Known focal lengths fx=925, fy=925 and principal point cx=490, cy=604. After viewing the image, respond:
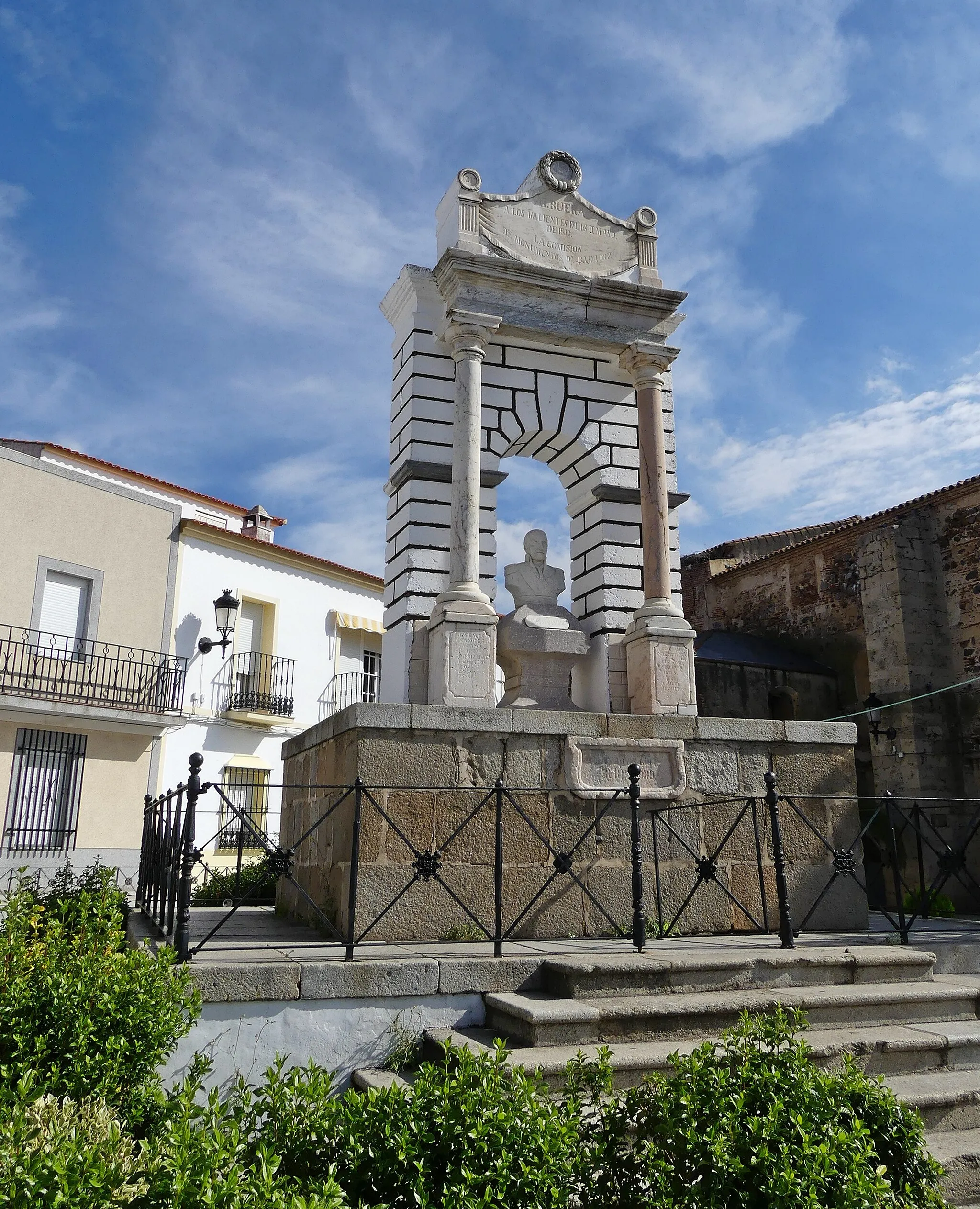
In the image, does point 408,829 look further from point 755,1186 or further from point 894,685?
point 894,685

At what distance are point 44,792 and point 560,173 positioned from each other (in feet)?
43.3

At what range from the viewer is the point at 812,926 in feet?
23.0

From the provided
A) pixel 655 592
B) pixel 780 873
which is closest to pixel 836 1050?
pixel 780 873

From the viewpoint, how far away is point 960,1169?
3672 millimetres

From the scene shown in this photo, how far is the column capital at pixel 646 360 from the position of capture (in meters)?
8.57

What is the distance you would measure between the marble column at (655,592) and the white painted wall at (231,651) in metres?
9.52

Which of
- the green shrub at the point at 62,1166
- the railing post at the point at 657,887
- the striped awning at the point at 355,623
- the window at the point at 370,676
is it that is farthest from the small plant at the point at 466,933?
the striped awning at the point at 355,623

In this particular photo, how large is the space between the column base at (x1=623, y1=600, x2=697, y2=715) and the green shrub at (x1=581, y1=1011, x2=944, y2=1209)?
428cm

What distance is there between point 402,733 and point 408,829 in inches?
24.9

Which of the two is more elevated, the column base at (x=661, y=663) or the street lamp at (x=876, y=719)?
the street lamp at (x=876, y=719)

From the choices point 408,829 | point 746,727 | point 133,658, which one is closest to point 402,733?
point 408,829

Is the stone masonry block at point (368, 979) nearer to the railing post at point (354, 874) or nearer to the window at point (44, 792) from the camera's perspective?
the railing post at point (354, 874)

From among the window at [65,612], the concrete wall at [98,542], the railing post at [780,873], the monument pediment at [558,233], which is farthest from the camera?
the window at [65,612]

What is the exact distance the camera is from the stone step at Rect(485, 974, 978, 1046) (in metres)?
4.37
